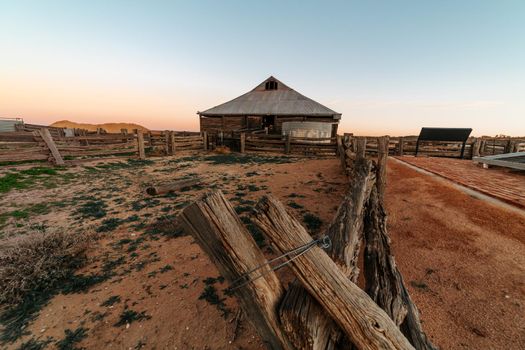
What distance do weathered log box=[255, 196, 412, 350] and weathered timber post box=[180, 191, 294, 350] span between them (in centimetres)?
17

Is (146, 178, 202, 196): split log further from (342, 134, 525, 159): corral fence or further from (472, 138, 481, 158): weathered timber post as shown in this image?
(472, 138, 481, 158): weathered timber post

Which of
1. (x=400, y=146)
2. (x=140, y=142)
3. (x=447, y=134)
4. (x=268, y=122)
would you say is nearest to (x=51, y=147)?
(x=140, y=142)

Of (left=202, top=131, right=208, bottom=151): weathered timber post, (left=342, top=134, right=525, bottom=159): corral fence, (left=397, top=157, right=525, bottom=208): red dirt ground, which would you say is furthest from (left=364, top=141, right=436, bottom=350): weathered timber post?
(left=202, top=131, right=208, bottom=151): weathered timber post

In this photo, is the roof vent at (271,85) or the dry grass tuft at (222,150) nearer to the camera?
the dry grass tuft at (222,150)

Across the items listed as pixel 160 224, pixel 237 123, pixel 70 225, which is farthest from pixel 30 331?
pixel 237 123

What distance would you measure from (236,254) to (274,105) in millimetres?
23396

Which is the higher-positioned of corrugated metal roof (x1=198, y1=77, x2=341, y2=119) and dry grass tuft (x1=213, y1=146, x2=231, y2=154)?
corrugated metal roof (x1=198, y1=77, x2=341, y2=119)

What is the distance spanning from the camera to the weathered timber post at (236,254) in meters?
1.37

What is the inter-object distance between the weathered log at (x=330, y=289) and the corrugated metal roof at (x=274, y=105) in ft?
68.5

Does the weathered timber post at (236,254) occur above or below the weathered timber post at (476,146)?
below

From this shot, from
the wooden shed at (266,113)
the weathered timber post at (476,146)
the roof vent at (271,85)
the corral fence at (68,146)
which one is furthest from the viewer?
the roof vent at (271,85)

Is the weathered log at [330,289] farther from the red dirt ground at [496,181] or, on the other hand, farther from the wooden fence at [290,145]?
the wooden fence at [290,145]

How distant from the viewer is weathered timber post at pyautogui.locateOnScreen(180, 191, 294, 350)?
1368 millimetres

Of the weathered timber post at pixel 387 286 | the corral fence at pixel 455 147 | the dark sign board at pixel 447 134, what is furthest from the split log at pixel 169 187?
the dark sign board at pixel 447 134
